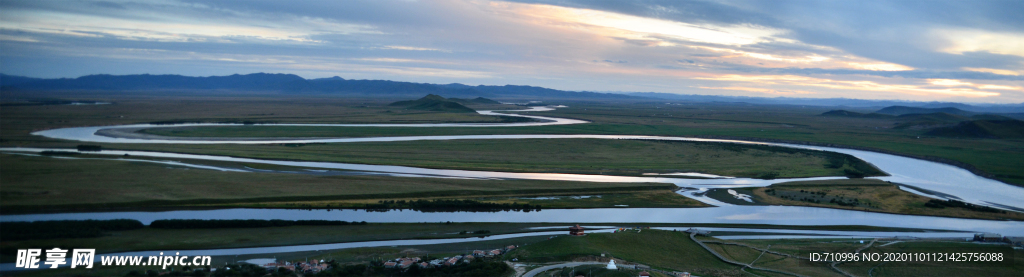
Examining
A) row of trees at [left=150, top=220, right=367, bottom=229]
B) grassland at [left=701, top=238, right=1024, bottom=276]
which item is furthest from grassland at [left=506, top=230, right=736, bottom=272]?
row of trees at [left=150, top=220, right=367, bottom=229]

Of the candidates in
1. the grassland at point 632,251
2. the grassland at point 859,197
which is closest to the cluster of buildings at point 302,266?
the grassland at point 632,251

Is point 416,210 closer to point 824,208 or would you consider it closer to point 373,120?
point 824,208

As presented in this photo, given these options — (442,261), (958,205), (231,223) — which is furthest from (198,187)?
(958,205)

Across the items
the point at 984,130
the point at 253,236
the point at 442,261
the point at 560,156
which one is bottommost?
the point at 253,236

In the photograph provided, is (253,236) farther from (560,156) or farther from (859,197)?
(859,197)

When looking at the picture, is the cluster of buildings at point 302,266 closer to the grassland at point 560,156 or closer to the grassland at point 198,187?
the grassland at point 198,187

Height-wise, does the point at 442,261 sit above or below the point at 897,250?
below
